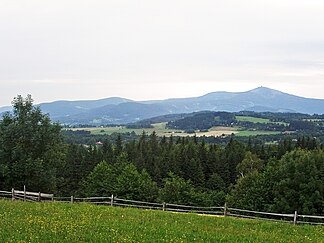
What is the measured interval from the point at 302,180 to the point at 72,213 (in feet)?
142

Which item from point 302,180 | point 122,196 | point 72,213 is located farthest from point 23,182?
point 302,180

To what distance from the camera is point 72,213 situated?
24609mm

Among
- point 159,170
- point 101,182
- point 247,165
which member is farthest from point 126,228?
point 247,165

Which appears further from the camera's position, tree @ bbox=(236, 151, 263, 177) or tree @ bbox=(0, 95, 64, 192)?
tree @ bbox=(236, 151, 263, 177)

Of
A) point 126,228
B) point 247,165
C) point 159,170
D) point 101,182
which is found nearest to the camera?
point 126,228

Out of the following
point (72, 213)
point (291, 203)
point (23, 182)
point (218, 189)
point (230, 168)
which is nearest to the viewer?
point (72, 213)

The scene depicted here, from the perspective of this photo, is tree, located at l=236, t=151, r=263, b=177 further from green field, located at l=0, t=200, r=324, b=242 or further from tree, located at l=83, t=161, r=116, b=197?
green field, located at l=0, t=200, r=324, b=242

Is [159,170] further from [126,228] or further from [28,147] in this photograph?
[126,228]

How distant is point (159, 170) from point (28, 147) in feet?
145

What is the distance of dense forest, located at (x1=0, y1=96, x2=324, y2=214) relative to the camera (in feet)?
162

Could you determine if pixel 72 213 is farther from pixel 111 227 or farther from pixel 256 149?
pixel 256 149

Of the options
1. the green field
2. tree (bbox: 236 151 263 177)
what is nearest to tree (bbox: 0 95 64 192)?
the green field

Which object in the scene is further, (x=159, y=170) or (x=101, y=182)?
(x=159, y=170)

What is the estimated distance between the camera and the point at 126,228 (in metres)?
20.4
